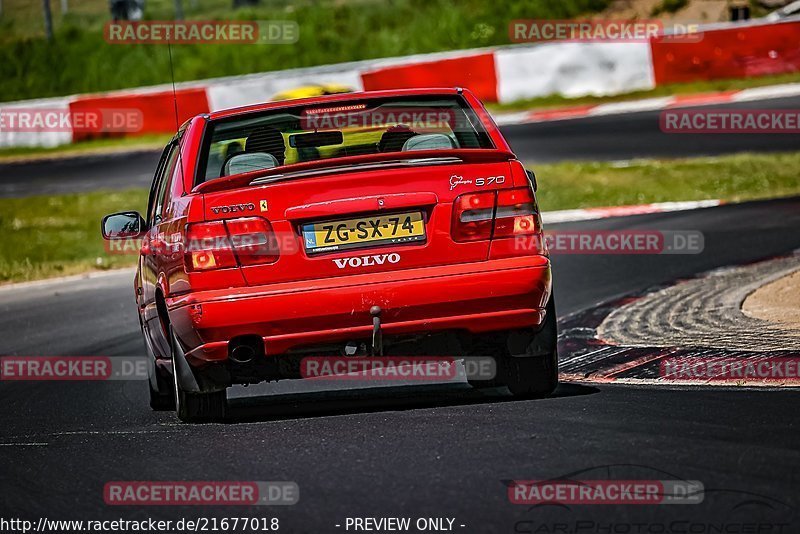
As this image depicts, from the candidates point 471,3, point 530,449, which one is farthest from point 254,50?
point 530,449

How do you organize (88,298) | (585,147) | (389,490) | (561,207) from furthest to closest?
(585,147)
(561,207)
(88,298)
(389,490)

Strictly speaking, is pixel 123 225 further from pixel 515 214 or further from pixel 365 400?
pixel 515 214

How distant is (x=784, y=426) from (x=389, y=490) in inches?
64.4

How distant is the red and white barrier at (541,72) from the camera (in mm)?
28750

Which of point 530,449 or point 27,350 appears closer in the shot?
point 530,449

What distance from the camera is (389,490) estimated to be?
5359 mm

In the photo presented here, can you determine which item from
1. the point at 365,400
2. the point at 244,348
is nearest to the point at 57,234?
the point at 365,400

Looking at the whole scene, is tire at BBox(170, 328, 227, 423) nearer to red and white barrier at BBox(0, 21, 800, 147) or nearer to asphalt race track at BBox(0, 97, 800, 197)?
asphalt race track at BBox(0, 97, 800, 197)

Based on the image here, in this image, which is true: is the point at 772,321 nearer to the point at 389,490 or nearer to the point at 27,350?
the point at 389,490

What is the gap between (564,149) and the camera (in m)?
23.6

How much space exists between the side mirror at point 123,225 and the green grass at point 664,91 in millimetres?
20996

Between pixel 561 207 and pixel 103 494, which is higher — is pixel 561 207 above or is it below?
below

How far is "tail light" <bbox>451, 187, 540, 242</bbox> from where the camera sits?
6887 mm

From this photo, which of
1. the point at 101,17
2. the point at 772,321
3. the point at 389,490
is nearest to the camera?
the point at 389,490
